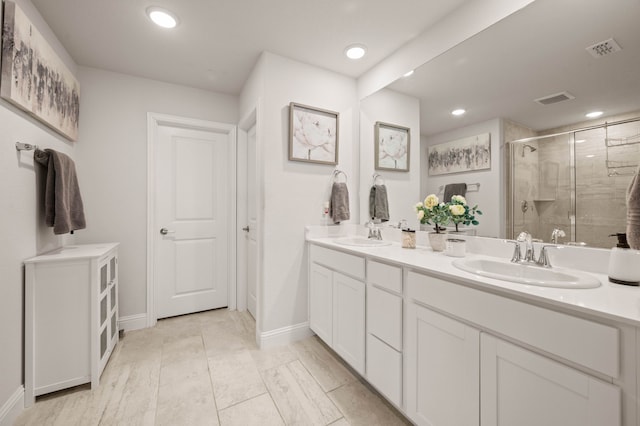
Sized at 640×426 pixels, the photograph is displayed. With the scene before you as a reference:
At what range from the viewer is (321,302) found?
2.06 meters

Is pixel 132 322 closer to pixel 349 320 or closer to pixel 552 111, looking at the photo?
pixel 349 320

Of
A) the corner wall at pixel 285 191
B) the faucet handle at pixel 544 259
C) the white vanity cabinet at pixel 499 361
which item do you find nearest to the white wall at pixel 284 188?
the corner wall at pixel 285 191

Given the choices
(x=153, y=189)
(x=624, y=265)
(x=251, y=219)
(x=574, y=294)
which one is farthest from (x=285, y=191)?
(x=624, y=265)

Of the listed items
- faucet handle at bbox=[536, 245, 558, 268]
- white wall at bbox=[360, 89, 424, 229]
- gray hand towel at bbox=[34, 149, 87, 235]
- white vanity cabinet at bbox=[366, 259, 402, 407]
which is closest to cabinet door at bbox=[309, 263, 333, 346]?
white vanity cabinet at bbox=[366, 259, 402, 407]

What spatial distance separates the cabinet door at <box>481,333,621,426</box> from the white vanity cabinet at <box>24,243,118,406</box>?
215cm

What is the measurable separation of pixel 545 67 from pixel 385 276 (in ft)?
4.30

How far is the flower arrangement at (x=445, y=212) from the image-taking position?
5.36 feet

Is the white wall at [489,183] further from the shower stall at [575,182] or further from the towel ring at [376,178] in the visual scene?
the towel ring at [376,178]

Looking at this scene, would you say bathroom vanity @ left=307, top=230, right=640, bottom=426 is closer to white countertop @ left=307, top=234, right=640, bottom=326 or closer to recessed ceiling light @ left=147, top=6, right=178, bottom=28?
white countertop @ left=307, top=234, right=640, bottom=326

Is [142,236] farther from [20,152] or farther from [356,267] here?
[356,267]

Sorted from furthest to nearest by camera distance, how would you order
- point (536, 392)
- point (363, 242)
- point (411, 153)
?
point (363, 242) < point (411, 153) < point (536, 392)

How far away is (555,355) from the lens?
31.5 inches

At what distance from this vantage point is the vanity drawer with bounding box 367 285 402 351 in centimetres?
135

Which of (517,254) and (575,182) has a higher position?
(575,182)
